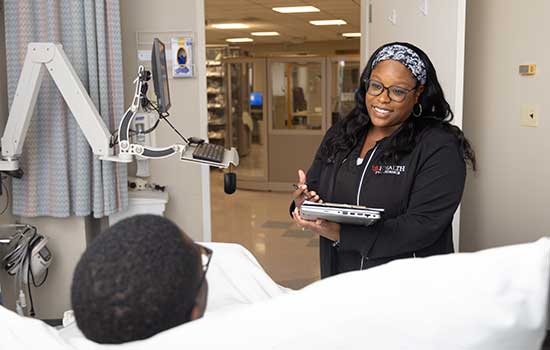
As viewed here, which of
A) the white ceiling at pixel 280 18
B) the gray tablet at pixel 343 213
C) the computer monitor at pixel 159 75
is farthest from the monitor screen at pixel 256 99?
the gray tablet at pixel 343 213

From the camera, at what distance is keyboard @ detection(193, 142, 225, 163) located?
2205 mm

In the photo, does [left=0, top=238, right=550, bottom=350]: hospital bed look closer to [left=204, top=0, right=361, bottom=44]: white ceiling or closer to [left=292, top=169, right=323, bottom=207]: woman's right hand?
[left=292, top=169, right=323, bottom=207]: woman's right hand

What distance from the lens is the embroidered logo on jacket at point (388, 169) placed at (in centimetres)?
166

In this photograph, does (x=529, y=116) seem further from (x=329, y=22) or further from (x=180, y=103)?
(x=329, y=22)

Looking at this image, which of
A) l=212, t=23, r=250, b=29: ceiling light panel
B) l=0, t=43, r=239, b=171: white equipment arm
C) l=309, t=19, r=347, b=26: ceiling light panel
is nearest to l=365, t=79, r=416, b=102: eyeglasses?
l=0, t=43, r=239, b=171: white equipment arm

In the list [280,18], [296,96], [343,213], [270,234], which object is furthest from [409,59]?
[280,18]

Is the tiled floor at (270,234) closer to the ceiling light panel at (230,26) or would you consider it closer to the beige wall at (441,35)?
the beige wall at (441,35)

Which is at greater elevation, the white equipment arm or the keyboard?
the white equipment arm

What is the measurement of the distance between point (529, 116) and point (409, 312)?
2287 millimetres

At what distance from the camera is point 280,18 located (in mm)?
8664

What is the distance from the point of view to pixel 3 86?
2812 mm

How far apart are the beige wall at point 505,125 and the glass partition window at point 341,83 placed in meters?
4.43

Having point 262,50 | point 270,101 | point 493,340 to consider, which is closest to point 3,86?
point 493,340

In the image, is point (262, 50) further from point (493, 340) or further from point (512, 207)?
point (493, 340)
